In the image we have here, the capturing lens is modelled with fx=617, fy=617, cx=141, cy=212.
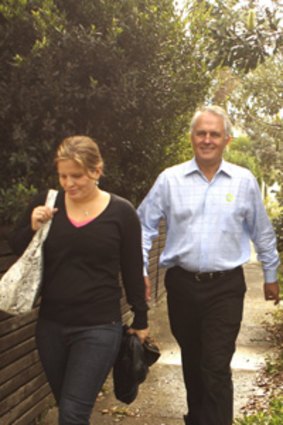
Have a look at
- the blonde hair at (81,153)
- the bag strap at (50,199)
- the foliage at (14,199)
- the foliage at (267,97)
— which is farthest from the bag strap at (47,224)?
the foliage at (267,97)

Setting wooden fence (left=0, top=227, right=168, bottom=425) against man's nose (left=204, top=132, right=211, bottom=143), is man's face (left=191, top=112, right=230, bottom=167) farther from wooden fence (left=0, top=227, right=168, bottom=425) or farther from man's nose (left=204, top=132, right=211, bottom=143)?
wooden fence (left=0, top=227, right=168, bottom=425)

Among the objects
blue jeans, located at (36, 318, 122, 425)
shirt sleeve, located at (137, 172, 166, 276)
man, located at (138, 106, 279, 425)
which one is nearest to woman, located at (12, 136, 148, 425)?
blue jeans, located at (36, 318, 122, 425)

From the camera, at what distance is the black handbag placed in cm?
318

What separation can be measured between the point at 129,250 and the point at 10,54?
5.80 ft

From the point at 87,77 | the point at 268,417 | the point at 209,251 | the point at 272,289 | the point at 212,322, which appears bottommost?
the point at 268,417

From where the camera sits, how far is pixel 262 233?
13.2ft

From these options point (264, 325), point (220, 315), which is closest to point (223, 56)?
point (220, 315)

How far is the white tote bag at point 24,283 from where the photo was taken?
9.66 ft

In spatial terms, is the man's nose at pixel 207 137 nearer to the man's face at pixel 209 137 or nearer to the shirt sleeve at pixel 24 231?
the man's face at pixel 209 137

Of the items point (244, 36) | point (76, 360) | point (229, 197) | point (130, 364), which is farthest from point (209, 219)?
point (244, 36)

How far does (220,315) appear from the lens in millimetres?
3795

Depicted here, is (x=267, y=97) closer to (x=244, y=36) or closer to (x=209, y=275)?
(x=244, y=36)

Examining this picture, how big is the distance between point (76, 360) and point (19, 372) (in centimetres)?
112

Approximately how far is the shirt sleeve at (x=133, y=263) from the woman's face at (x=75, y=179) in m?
0.24
